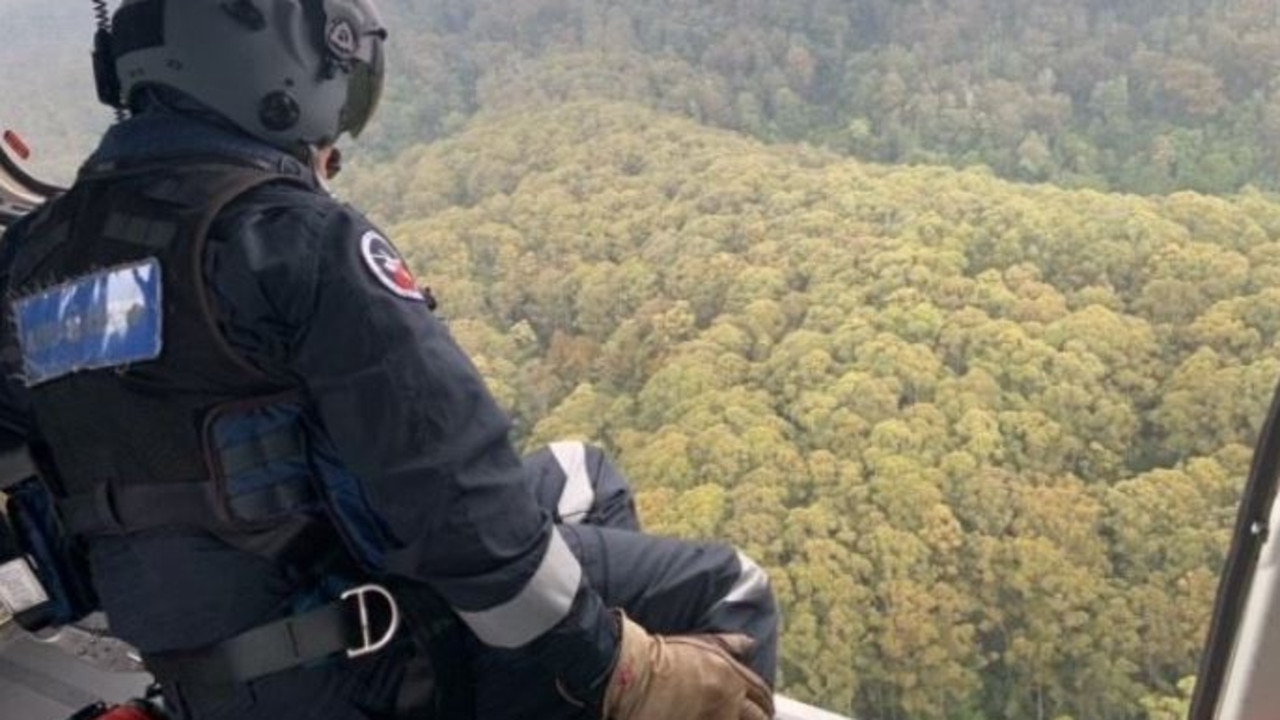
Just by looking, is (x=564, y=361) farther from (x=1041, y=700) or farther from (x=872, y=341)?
(x=1041, y=700)

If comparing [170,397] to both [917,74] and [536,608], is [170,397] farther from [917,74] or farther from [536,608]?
[917,74]

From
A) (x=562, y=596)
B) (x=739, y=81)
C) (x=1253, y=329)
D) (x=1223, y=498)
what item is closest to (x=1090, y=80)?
(x=1253, y=329)

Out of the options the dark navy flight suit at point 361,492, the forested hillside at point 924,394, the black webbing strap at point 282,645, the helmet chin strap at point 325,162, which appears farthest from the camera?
the forested hillside at point 924,394

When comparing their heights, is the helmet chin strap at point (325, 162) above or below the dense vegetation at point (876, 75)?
above

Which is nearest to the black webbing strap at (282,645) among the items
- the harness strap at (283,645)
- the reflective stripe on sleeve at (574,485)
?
the harness strap at (283,645)

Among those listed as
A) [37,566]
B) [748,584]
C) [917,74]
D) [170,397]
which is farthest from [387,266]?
[917,74]

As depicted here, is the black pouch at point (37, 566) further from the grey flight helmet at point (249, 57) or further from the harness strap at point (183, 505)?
the grey flight helmet at point (249, 57)
